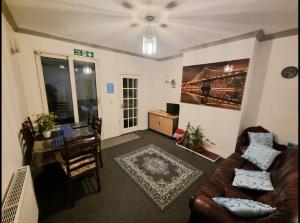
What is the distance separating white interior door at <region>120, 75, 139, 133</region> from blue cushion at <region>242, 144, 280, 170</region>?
321cm

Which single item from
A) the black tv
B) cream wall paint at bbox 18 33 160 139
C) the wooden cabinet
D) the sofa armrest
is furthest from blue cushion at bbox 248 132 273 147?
cream wall paint at bbox 18 33 160 139

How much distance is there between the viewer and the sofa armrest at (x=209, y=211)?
1.15m

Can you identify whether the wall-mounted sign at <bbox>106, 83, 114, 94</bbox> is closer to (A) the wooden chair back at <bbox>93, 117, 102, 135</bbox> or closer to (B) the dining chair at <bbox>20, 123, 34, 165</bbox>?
(A) the wooden chair back at <bbox>93, 117, 102, 135</bbox>

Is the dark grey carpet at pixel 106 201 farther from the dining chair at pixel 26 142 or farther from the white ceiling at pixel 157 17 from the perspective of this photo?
the white ceiling at pixel 157 17

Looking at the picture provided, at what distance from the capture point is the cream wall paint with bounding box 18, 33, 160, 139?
264cm

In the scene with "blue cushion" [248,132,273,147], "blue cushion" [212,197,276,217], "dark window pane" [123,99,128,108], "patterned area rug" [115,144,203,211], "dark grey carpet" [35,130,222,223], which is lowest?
"dark grey carpet" [35,130,222,223]

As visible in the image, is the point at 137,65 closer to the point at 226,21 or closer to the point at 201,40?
the point at 201,40

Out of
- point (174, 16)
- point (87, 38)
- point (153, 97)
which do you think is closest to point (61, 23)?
point (87, 38)

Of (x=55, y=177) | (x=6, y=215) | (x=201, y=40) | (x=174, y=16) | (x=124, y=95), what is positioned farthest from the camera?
(x=124, y=95)

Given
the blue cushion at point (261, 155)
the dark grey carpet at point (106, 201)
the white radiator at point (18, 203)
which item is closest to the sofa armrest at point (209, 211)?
the dark grey carpet at point (106, 201)

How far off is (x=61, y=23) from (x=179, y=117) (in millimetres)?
3349

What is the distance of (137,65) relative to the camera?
14.0 feet

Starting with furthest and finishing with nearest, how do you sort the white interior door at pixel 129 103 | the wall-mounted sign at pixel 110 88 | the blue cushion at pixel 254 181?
the white interior door at pixel 129 103 → the wall-mounted sign at pixel 110 88 → the blue cushion at pixel 254 181

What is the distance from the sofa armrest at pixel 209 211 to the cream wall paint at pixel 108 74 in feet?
10.4
